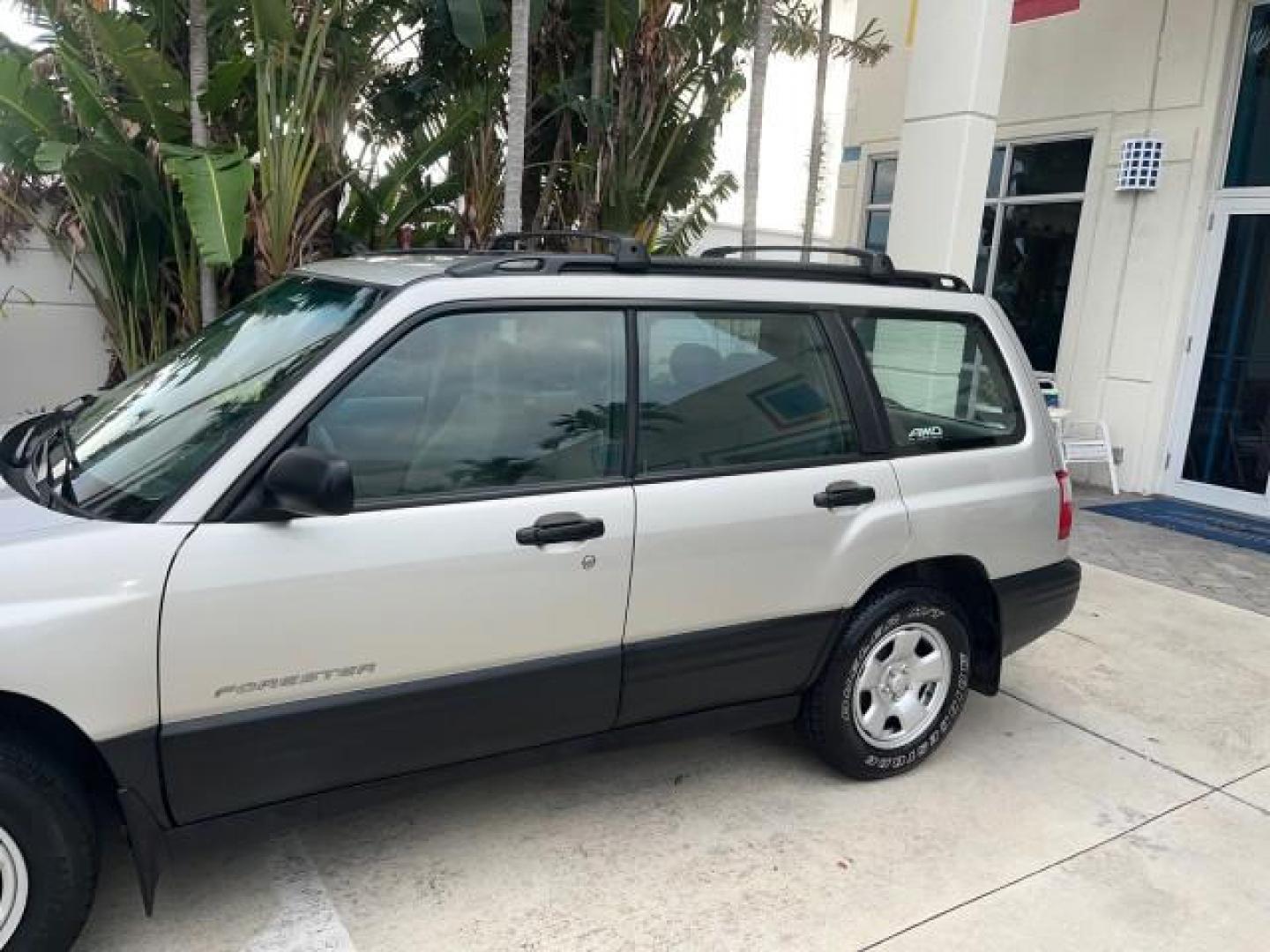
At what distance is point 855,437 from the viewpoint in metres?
3.49

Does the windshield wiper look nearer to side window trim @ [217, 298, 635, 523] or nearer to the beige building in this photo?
side window trim @ [217, 298, 635, 523]

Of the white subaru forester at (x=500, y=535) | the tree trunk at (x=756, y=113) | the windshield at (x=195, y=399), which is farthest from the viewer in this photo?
the tree trunk at (x=756, y=113)

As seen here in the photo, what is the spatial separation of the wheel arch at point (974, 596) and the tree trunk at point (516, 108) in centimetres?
392

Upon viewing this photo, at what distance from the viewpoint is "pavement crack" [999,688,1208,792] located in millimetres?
3930

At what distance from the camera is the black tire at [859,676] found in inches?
139

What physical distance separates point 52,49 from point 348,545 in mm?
6102

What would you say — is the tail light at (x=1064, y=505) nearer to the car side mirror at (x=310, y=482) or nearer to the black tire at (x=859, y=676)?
the black tire at (x=859, y=676)

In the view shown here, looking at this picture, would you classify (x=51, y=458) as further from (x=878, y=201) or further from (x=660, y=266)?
(x=878, y=201)

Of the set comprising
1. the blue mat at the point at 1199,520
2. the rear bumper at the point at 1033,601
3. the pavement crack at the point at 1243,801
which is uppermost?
the rear bumper at the point at 1033,601

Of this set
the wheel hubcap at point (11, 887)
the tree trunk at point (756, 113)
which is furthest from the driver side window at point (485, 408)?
the tree trunk at point (756, 113)

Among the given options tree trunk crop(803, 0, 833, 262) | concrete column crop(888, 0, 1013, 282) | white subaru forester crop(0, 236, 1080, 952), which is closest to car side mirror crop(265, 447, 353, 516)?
white subaru forester crop(0, 236, 1080, 952)

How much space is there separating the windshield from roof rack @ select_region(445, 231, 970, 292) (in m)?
0.41

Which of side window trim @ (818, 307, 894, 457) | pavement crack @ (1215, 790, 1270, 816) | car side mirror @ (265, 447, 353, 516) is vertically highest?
side window trim @ (818, 307, 894, 457)

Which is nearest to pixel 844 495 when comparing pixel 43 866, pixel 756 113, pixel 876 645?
pixel 876 645
